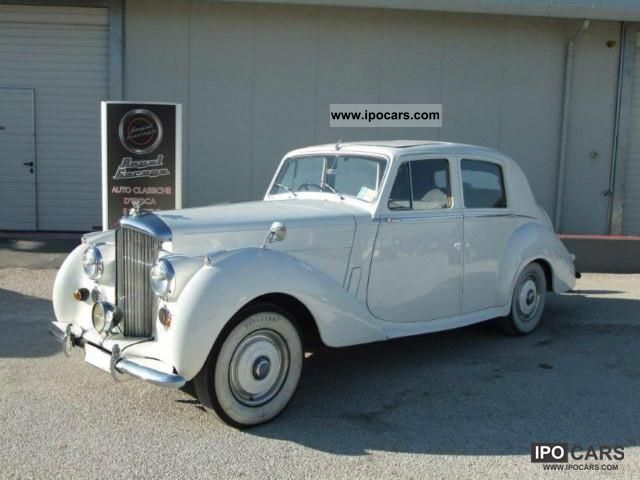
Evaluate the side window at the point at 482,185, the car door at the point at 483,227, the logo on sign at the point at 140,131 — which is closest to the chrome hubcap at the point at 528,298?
the car door at the point at 483,227

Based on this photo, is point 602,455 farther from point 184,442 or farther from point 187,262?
point 187,262

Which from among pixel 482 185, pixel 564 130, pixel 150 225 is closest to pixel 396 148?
pixel 482 185

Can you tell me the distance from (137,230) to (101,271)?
54cm

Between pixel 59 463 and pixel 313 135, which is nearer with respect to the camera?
pixel 59 463

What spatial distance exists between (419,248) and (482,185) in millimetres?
1067

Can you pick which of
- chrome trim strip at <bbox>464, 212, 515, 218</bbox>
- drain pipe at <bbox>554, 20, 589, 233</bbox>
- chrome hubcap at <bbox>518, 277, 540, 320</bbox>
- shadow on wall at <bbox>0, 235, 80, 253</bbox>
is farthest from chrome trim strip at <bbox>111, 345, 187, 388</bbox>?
drain pipe at <bbox>554, 20, 589, 233</bbox>

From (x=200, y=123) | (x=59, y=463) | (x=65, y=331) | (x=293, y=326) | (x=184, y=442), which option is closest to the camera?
(x=59, y=463)

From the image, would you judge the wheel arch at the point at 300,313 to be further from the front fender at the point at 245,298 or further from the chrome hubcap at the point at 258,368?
the chrome hubcap at the point at 258,368

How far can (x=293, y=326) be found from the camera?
405 cm

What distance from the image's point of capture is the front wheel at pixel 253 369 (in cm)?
376

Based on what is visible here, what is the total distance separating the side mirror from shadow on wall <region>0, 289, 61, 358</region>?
92.6 inches

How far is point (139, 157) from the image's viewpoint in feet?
23.7

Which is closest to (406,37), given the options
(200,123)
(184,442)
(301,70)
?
→ (301,70)

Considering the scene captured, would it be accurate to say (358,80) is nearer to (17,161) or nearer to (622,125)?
(622,125)
